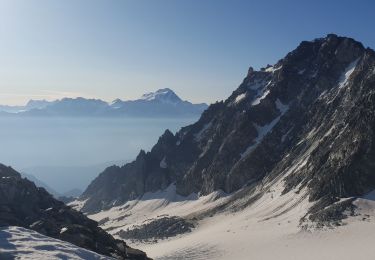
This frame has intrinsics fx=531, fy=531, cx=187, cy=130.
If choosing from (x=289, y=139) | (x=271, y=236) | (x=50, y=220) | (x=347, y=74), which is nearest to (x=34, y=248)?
(x=50, y=220)

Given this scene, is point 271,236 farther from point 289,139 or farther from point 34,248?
point 289,139

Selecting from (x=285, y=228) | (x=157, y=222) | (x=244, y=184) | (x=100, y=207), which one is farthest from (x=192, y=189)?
(x=285, y=228)

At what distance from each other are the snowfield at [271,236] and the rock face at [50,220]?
85.9ft

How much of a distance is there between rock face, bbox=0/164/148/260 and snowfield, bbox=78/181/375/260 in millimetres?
26191

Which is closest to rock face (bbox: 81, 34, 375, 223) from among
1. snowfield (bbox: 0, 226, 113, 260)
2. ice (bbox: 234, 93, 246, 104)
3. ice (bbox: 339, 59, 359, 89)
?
ice (bbox: 234, 93, 246, 104)

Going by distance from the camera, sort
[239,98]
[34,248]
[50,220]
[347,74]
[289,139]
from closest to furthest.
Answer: [34,248] → [50,220] → [289,139] → [347,74] → [239,98]

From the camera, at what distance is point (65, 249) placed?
120 feet

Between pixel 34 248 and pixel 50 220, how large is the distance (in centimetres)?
1582

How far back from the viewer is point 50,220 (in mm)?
51594

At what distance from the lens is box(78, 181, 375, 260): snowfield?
69875 millimetres

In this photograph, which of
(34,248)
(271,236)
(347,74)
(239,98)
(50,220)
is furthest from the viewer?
(239,98)

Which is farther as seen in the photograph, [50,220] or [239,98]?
[239,98]

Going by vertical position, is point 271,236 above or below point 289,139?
below

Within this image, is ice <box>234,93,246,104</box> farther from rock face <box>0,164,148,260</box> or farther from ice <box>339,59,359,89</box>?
rock face <box>0,164,148,260</box>
